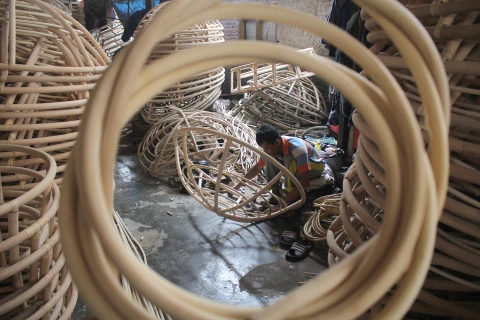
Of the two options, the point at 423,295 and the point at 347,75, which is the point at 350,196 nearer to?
the point at 423,295

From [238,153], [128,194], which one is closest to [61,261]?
[128,194]

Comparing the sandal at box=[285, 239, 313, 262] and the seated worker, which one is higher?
the seated worker

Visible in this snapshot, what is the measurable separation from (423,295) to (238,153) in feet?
6.33

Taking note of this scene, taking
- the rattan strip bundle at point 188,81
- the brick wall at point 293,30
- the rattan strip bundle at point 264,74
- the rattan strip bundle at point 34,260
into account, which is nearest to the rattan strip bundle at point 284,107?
the rattan strip bundle at point 264,74

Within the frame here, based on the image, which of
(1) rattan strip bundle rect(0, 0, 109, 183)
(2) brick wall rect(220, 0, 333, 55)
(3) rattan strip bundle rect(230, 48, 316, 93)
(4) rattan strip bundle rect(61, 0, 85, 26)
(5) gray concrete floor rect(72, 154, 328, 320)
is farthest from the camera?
(2) brick wall rect(220, 0, 333, 55)

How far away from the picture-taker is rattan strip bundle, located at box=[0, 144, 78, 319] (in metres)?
0.64

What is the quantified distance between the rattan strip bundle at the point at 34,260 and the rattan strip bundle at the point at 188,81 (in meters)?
1.79

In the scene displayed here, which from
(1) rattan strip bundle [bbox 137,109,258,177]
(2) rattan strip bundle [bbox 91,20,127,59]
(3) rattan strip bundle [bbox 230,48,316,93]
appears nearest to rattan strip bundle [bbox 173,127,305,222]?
(1) rattan strip bundle [bbox 137,109,258,177]

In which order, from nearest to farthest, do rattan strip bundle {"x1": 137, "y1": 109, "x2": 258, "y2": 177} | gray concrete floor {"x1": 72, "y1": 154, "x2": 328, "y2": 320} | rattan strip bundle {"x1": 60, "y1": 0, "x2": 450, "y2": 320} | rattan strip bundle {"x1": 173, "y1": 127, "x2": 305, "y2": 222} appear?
rattan strip bundle {"x1": 60, "y1": 0, "x2": 450, "y2": 320} → gray concrete floor {"x1": 72, "y1": 154, "x2": 328, "y2": 320} → rattan strip bundle {"x1": 173, "y1": 127, "x2": 305, "y2": 222} → rattan strip bundle {"x1": 137, "y1": 109, "x2": 258, "y2": 177}

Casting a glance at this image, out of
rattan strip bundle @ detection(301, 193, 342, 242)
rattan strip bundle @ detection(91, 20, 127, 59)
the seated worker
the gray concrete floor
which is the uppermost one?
rattan strip bundle @ detection(91, 20, 127, 59)

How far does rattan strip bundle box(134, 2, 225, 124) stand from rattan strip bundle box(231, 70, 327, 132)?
1.80ft

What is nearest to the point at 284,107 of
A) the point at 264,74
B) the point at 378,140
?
the point at 264,74

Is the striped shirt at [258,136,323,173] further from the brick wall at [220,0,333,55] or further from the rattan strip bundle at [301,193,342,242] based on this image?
the brick wall at [220,0,333,55]

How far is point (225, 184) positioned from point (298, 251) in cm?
79
